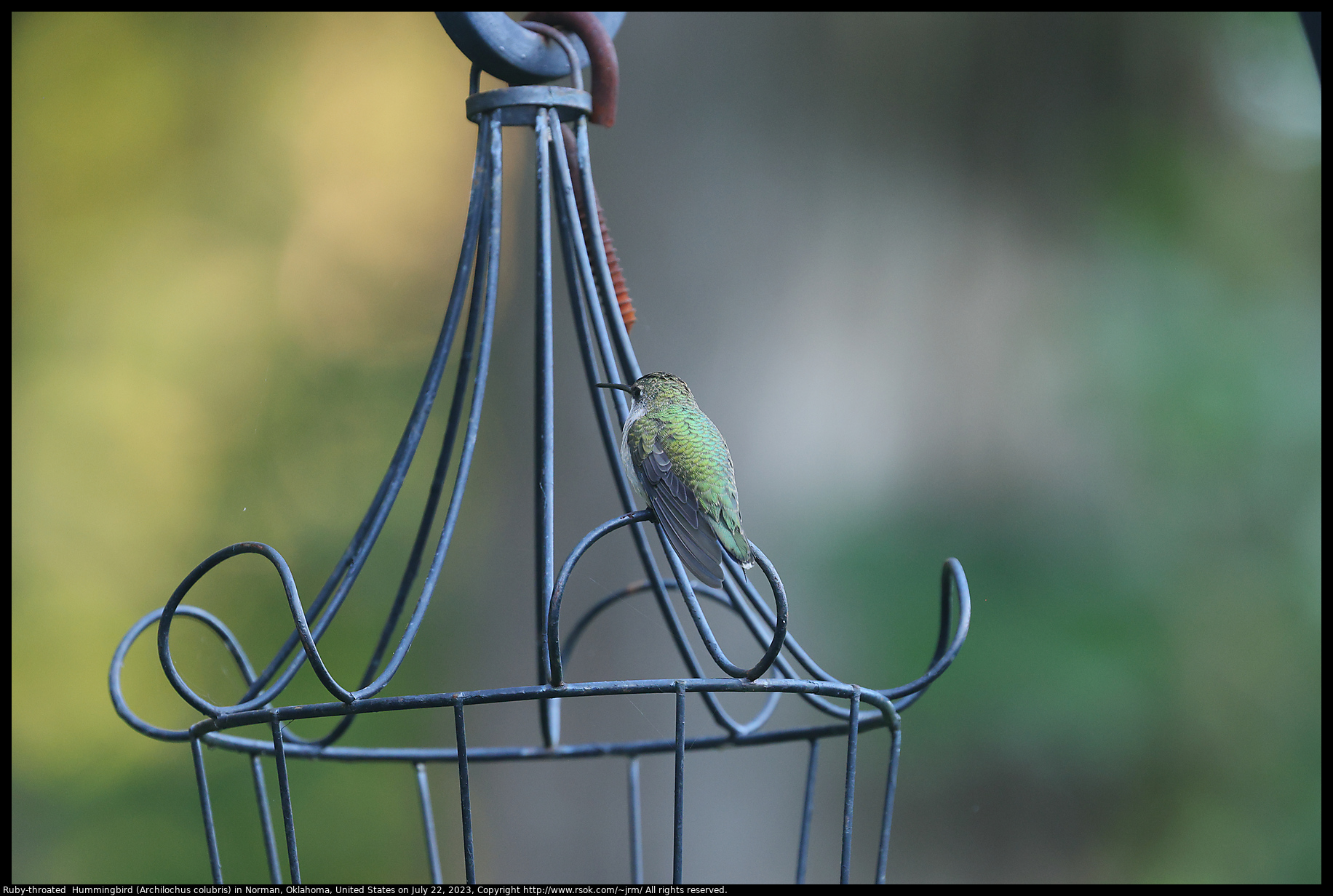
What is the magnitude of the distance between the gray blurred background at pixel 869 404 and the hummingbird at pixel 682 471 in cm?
180

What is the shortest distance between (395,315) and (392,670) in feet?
8.13

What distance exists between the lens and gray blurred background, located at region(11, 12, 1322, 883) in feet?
9.68

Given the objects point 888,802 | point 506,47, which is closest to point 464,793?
point 888,802

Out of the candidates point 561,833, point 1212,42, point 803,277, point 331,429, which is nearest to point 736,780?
point 561,833

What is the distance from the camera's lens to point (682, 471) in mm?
937

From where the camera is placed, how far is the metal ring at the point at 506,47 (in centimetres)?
94

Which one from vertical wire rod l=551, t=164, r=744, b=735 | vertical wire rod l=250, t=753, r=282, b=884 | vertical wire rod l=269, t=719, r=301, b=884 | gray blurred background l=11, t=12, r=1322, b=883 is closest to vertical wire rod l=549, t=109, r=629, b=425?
vertical wire rod l=551, t=164, r=744, b=735

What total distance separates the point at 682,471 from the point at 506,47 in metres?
0.43

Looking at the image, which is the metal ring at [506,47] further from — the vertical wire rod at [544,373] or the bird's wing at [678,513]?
the bird's wing at [678,513]

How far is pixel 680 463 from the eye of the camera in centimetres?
94

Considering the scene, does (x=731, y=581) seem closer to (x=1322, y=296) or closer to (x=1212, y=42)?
(x=1322, y=296)

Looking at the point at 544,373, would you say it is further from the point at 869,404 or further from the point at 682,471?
the point at 869,404

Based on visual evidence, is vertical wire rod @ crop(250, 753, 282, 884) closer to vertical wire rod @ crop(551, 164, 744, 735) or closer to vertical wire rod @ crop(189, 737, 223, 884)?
vertical wire rod @ crop(189, 737, 223, 884)

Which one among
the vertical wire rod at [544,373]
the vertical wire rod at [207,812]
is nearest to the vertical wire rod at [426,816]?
the vertical wire rod at [207,812]
